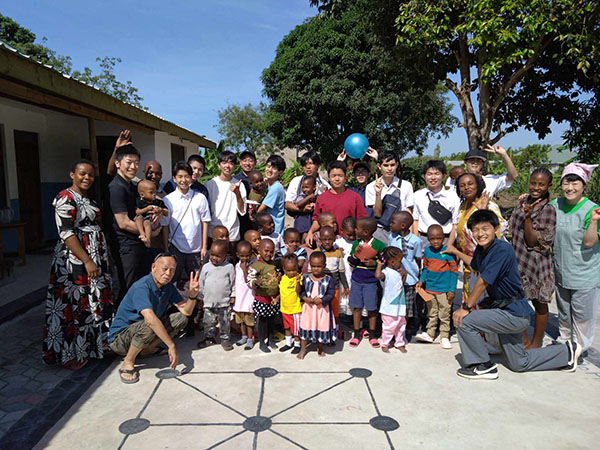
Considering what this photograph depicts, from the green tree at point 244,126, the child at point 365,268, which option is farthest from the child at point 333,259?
the green tree at point 244,126

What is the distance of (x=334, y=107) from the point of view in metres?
17.7

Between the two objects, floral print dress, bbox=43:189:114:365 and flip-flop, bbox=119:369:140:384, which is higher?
floral print dress, bbox=43:189:114:365

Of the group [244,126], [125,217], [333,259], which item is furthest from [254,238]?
[244,126]

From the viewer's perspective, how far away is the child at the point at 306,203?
456 centimetres

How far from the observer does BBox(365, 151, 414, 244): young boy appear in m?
4.41

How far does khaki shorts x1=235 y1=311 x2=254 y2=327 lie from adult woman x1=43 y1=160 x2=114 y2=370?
1.13 metres

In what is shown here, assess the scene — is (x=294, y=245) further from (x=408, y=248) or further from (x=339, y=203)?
(x=408, y=248)

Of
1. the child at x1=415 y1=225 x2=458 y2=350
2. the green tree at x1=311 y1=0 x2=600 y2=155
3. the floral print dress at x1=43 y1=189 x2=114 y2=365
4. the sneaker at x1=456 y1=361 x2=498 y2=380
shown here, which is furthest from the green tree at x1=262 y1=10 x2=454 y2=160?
the floral print dress at x1=43 y1=189 x2=114 y2=365

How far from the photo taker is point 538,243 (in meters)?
3.74

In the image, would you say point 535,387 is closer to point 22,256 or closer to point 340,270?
point 340,270

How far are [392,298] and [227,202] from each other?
1883mm

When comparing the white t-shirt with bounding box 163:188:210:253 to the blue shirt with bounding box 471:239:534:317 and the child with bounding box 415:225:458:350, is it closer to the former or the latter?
the child with bounding box 415:225:458:350

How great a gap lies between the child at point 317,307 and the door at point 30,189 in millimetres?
6920

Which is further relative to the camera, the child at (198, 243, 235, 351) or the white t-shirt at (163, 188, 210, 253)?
the white t-shirt at (163, 188, 210, 253)
